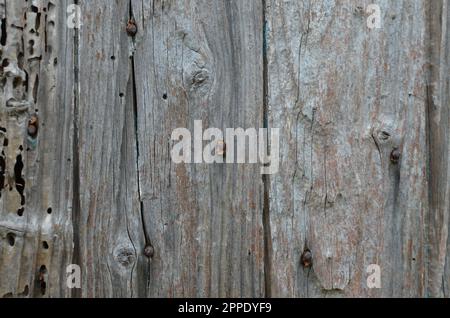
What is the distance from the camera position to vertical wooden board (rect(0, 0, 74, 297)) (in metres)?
1.41

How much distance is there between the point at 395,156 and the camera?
4.85 feet

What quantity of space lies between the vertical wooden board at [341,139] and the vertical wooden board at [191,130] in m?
0.06

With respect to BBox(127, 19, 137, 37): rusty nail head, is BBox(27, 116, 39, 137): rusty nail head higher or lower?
lower

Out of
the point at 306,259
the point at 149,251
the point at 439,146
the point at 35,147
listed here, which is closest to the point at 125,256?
the point at 149,251

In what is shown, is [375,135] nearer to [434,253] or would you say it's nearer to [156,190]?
[434,253]

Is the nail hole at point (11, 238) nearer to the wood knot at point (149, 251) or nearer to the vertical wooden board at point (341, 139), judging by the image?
the wood knot at point (149, 251)

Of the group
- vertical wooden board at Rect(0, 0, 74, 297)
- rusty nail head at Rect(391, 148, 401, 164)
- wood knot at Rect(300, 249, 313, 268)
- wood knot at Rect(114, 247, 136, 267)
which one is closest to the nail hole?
vertical wooden board at Rect(0, 0, 74, 297)

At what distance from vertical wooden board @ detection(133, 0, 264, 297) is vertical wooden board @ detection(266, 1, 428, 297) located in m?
0.06

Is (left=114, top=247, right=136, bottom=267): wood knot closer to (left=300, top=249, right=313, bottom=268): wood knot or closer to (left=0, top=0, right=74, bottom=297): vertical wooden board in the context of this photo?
(left=0, top=0, right=74, bottom=297): vertical wooden board

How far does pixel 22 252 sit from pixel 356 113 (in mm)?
965

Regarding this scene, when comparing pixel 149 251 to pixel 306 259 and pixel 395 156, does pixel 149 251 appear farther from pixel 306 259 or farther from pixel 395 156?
pixel 395 156

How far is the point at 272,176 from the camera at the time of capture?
1463 millimetres

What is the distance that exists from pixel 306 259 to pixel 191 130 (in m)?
0.46

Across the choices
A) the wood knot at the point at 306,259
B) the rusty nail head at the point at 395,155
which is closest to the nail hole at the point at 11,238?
the wood knot at the point at 306,259
